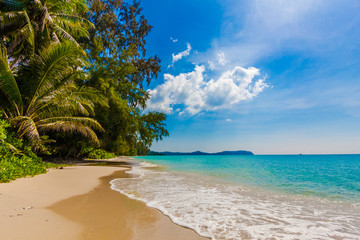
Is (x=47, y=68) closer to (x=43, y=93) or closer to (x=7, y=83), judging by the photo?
Answer: (x=43, y=93)

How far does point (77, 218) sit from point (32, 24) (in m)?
12.2

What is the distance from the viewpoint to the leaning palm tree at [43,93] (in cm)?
852

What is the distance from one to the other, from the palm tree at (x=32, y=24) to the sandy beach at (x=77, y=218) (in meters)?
8.81

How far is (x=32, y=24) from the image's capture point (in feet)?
35.7

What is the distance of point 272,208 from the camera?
5066mm

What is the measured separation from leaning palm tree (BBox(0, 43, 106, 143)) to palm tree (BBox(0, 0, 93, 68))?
145 cm

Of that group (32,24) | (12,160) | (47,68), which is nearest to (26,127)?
(12,160)

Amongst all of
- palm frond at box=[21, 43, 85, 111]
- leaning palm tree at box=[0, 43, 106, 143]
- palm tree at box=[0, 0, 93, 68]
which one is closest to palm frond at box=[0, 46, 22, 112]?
leaning palm tree at box=[0, 43, 106, 143]

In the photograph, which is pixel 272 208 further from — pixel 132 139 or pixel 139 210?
pixel 132 139

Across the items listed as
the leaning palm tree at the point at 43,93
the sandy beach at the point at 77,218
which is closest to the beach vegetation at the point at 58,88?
the leaning palm tree at the point at 43,93

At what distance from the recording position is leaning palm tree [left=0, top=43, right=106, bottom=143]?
8.52 meters

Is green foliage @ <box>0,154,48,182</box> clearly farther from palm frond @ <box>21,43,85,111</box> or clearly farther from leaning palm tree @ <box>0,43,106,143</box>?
palm frond @ <box>21,43,85,111</box>

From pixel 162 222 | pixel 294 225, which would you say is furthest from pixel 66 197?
pixel 294 225

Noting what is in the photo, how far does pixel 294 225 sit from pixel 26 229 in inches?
181
